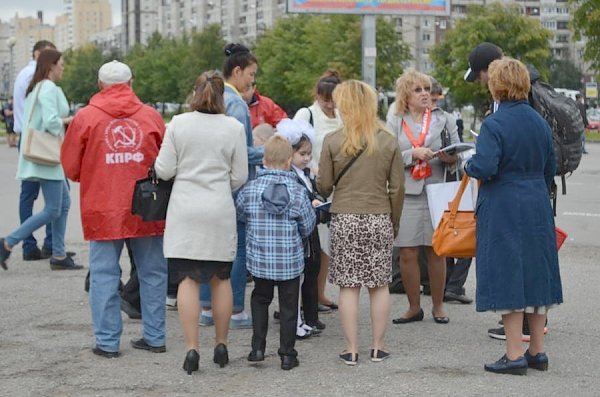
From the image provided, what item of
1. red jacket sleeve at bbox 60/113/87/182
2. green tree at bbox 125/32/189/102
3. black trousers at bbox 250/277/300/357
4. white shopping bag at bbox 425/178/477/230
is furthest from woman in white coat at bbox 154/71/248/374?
green tree at bbox 125/32/189/102

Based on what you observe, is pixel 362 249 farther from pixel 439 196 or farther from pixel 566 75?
pixel 566 75

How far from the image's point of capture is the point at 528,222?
6152 millimetres

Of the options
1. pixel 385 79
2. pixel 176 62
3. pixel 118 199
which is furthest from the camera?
pixel 176 62

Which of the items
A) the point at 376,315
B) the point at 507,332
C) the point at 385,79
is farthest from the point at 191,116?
the point at 385,79

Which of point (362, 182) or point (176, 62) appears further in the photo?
point (176, 62)

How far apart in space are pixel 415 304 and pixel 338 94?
1.89 meters

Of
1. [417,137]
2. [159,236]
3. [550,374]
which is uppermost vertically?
[417,137]

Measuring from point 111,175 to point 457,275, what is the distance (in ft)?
10.8

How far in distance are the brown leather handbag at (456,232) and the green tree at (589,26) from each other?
125 feet

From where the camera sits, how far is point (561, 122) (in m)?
6.76

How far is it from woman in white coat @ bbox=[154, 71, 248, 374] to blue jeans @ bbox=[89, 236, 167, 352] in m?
0.43

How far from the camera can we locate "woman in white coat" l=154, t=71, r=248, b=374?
6.29m

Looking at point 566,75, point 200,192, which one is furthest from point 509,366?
point 566,75

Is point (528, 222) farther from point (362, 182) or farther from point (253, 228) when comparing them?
point (253, 228)
